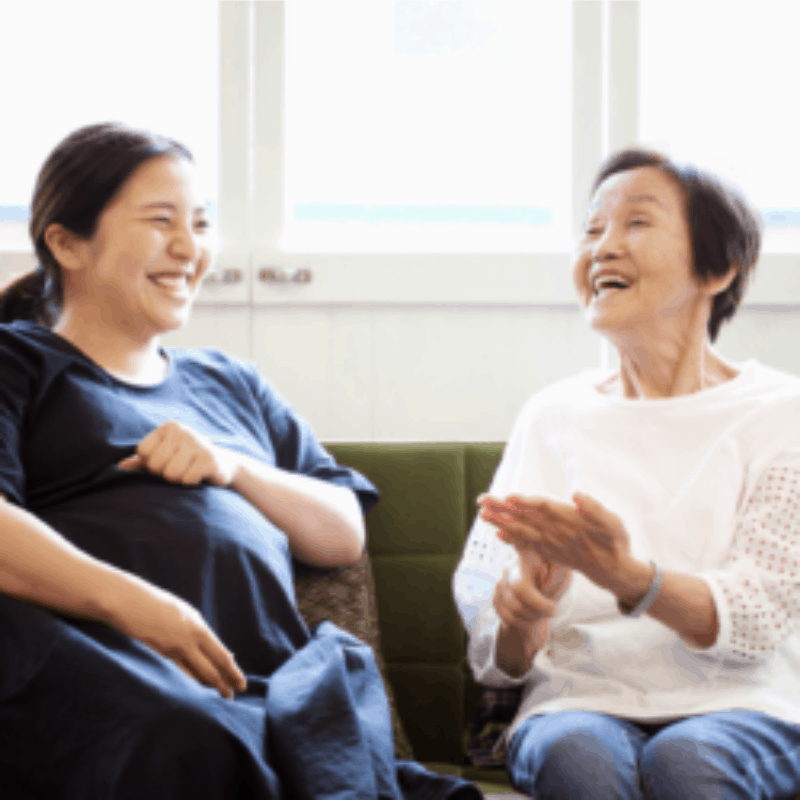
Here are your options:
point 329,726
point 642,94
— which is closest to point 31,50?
point 642,94

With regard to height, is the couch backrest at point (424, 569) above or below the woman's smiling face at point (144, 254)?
below

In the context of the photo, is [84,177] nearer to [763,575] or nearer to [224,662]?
[224,662]

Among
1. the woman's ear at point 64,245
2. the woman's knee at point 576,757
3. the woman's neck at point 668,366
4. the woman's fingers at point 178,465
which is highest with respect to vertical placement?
the woman's ear at point 64,245

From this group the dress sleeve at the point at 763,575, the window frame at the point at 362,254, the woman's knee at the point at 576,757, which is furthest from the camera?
the window frame at the point at 362,254

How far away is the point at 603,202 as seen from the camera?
137 centimetres

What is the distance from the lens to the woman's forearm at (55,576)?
965 millimetres

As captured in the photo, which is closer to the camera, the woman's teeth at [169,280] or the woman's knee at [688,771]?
the woman's knee at [688,771]

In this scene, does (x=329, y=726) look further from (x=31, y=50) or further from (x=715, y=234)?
(x=31, y=50)

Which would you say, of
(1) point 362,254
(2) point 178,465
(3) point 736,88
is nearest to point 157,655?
(2) point 178,465

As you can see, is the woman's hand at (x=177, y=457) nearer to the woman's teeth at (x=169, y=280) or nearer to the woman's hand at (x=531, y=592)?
the woman's teeth at (x=169, y=280)

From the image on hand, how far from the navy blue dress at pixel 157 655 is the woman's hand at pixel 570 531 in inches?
10.1

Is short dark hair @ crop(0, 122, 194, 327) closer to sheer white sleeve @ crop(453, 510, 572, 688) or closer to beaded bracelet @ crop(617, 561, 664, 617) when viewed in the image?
sheer white sleeve @ crop(453, 510, 572, 688)

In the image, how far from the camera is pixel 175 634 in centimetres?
96

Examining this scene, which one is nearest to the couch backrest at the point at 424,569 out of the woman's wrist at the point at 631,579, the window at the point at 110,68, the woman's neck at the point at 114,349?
the woman's neck at the point at 114,349
